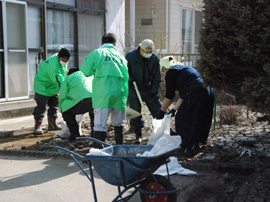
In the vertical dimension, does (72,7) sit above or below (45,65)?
above

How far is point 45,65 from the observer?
27.4 feet

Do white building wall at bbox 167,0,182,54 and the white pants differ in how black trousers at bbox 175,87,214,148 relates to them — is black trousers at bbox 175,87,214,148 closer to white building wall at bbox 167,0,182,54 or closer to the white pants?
the white pants

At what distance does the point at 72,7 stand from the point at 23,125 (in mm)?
3968

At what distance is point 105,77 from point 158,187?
8.03 feet

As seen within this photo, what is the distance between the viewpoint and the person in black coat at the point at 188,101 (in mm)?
6523

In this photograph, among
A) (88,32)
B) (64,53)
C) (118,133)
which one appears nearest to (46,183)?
(118,133)

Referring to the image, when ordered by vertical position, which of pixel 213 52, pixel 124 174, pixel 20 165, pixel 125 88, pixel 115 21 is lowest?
pixel 20 165

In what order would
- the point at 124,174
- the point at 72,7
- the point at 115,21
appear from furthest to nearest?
1. the point at 115,21
2. the point at 72,7
3. the point at 124,174

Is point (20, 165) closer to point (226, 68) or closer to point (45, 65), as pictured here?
point (45, 65)

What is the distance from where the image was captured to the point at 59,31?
37.8 ft

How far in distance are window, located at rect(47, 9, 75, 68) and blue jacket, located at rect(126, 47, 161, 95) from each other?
13.6 ft

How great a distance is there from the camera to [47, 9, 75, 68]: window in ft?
36.7

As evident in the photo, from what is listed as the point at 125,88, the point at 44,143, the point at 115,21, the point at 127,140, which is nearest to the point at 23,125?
the point at 44,143

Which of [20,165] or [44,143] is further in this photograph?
[44,143]
